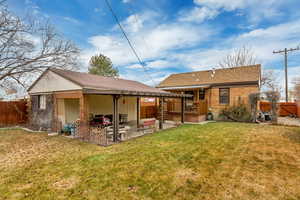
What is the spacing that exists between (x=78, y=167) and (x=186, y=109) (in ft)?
39.5

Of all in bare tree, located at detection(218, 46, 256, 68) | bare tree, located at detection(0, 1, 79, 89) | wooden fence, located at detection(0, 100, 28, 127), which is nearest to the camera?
bare tree, located at detection(0, 1, 79, 89)

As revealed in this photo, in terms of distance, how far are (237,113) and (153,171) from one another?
1209cm

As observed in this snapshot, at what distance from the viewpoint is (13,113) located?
39.2ft

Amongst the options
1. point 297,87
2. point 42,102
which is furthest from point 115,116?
point 297,87

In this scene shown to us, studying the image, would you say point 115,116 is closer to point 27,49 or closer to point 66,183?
point 66,183

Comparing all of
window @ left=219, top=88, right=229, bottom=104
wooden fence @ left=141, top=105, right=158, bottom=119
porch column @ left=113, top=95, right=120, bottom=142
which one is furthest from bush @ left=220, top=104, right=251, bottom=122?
porch column @ left=113, top=95, right=120, bottom=142

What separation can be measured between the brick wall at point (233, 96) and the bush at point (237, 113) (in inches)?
20.5

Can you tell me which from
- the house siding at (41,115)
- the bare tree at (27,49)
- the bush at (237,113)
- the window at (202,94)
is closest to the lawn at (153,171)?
the house siding at (41,115)

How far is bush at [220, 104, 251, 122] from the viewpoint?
12836 mm

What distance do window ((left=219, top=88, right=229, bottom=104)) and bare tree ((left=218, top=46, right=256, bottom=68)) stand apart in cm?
1409

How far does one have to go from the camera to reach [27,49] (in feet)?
30.7

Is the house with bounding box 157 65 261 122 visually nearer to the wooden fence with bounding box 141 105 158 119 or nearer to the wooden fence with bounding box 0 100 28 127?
the wooden fence with bounding box 141 105 158 119

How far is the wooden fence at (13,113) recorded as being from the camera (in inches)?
453

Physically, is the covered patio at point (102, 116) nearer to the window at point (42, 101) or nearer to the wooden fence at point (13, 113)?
the window at point (42, 101)
